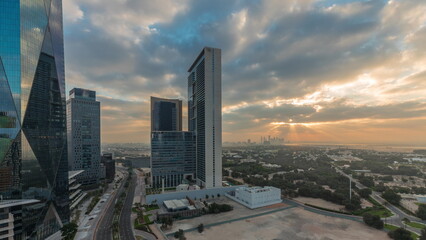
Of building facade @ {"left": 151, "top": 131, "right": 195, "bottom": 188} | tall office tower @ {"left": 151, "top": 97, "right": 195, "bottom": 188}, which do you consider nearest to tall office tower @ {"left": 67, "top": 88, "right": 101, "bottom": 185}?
tall office tower @ {"left": 151, "top": 97, "right": 195, "bottom": 188}

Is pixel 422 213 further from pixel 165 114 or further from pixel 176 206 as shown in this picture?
pixel 165 114

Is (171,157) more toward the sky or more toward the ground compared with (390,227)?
more toward the sky

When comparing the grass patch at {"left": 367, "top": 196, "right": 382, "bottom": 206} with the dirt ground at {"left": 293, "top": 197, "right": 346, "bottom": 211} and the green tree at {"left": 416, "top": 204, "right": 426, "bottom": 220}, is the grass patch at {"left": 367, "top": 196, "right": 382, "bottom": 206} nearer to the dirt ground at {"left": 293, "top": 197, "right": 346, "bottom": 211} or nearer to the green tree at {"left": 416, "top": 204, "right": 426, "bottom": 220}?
the green tree at {"left": 416, "top": 204, "right": 426, "bottom": 220}

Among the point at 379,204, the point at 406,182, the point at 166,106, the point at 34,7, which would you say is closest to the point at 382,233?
the point at 379,204

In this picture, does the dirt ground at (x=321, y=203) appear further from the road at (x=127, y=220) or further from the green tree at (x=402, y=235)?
the road at (x=127, y=220)

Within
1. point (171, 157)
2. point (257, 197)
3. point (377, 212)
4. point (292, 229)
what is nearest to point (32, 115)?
point (171, 157)

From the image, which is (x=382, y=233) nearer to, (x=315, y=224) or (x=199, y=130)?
(x=315, y=224)
